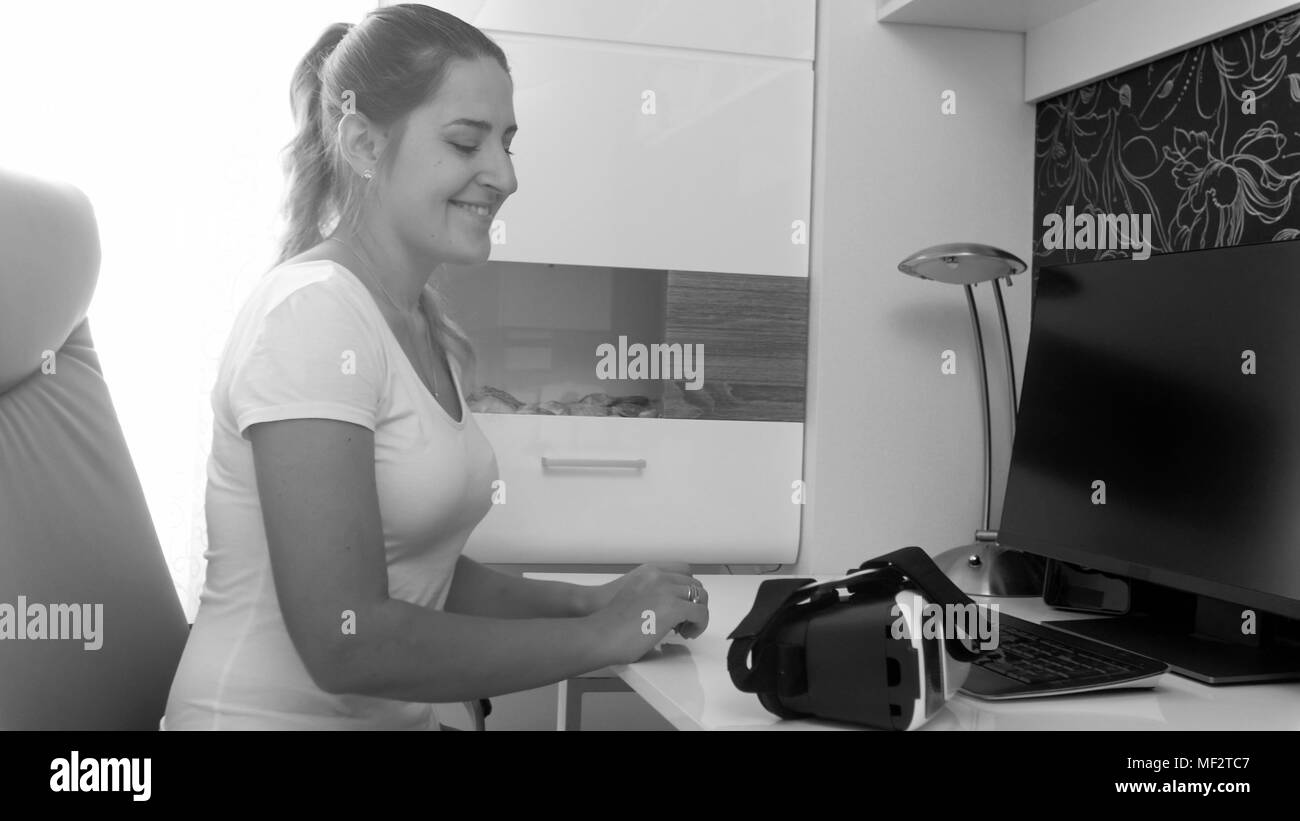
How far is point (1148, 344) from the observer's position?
137cm

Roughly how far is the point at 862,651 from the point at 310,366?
52 centimetres

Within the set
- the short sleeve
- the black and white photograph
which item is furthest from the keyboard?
the short sleeve

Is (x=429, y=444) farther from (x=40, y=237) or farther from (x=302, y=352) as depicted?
(x=40, y=237)

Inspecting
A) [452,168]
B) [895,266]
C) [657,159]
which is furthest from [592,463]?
[452,168]

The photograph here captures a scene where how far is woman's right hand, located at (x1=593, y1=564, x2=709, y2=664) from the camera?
1066 millimetres

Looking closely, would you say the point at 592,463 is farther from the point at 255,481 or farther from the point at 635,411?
the point at 255,481

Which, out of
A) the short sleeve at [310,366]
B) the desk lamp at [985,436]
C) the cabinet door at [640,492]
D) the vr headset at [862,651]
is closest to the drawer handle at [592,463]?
the cabinet door at [640,492]

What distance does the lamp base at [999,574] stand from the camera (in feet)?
5.34

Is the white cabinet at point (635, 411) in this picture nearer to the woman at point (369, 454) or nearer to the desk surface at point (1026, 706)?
the woman at point (369, 454)

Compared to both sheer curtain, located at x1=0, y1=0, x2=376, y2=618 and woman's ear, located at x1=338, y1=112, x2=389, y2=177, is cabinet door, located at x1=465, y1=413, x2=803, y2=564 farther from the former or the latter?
woman's ear, located at x1=338, y1=112, x2=389, y2=177

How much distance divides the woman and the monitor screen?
555 mm

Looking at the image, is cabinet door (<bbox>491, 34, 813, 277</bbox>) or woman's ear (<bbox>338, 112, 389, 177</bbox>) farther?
cabinet door (<bbox>491, 34, 813, 277</bbox>)

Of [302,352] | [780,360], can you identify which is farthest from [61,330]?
[780,360]
